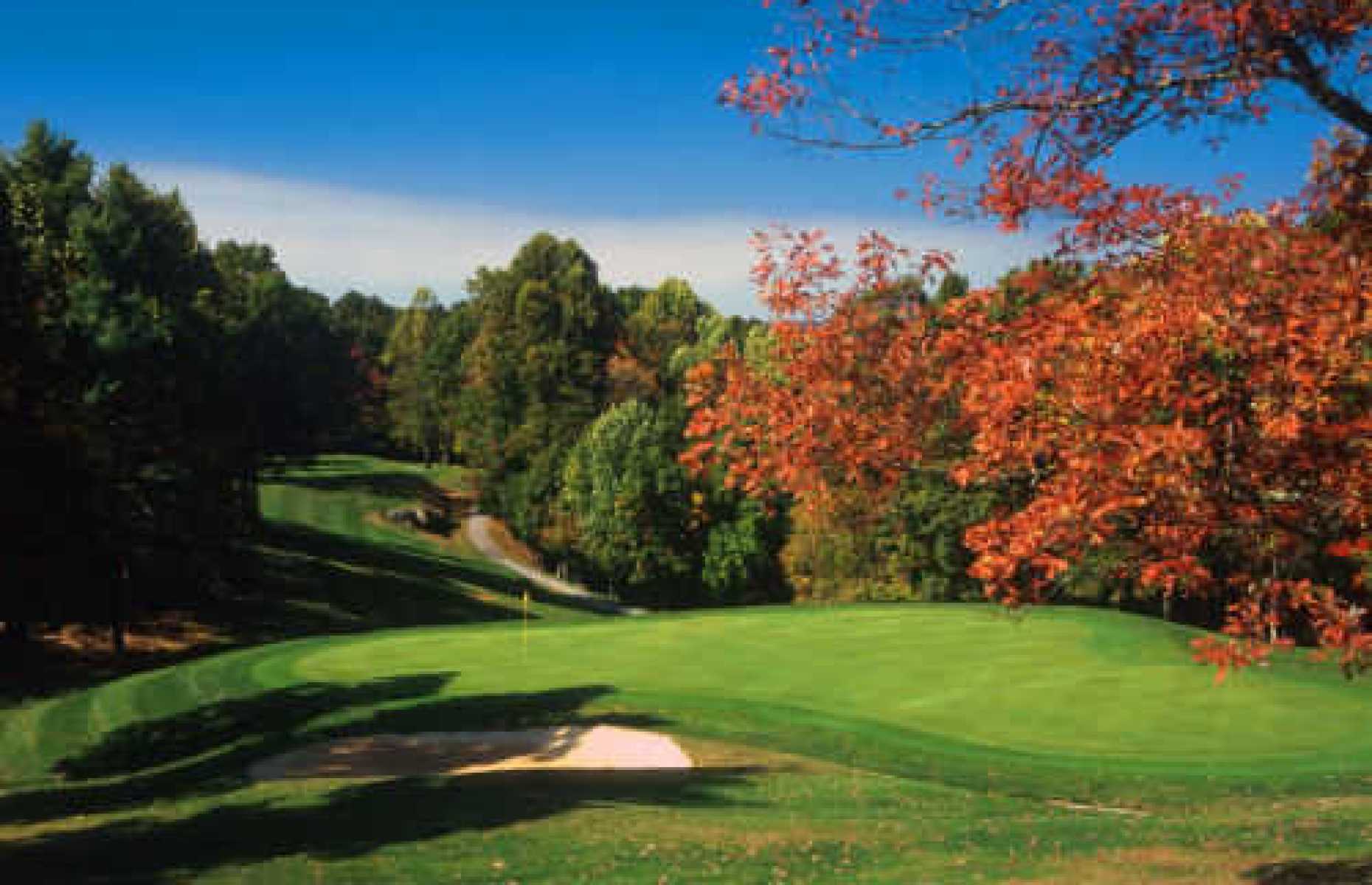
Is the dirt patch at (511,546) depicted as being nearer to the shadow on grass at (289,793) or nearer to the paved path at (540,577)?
the paved path at (540,577)

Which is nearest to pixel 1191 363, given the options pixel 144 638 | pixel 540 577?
pixel 144 638

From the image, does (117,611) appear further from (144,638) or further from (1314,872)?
(1314,872)

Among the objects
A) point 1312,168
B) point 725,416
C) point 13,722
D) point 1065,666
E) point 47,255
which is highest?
point 47,255

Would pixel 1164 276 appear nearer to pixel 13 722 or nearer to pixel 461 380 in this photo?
pixel 13 722

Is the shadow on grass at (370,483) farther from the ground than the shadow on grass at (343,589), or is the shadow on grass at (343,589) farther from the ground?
the shadow on grass at (370,483)

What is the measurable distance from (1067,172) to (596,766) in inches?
482

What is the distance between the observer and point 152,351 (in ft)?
105

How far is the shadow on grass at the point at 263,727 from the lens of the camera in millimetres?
16528

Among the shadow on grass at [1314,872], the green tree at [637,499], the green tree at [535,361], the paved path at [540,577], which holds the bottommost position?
the paved path at [540,577]

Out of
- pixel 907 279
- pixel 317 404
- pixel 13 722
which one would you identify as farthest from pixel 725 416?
pixel 317 404

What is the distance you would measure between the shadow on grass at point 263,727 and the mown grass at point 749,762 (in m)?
0.08

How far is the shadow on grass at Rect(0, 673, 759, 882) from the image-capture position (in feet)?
37.4

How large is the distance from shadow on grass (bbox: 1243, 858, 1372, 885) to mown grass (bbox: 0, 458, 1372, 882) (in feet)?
0.16

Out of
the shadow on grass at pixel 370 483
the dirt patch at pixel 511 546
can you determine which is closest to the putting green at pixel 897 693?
the dirt patch at pixel 511 546
